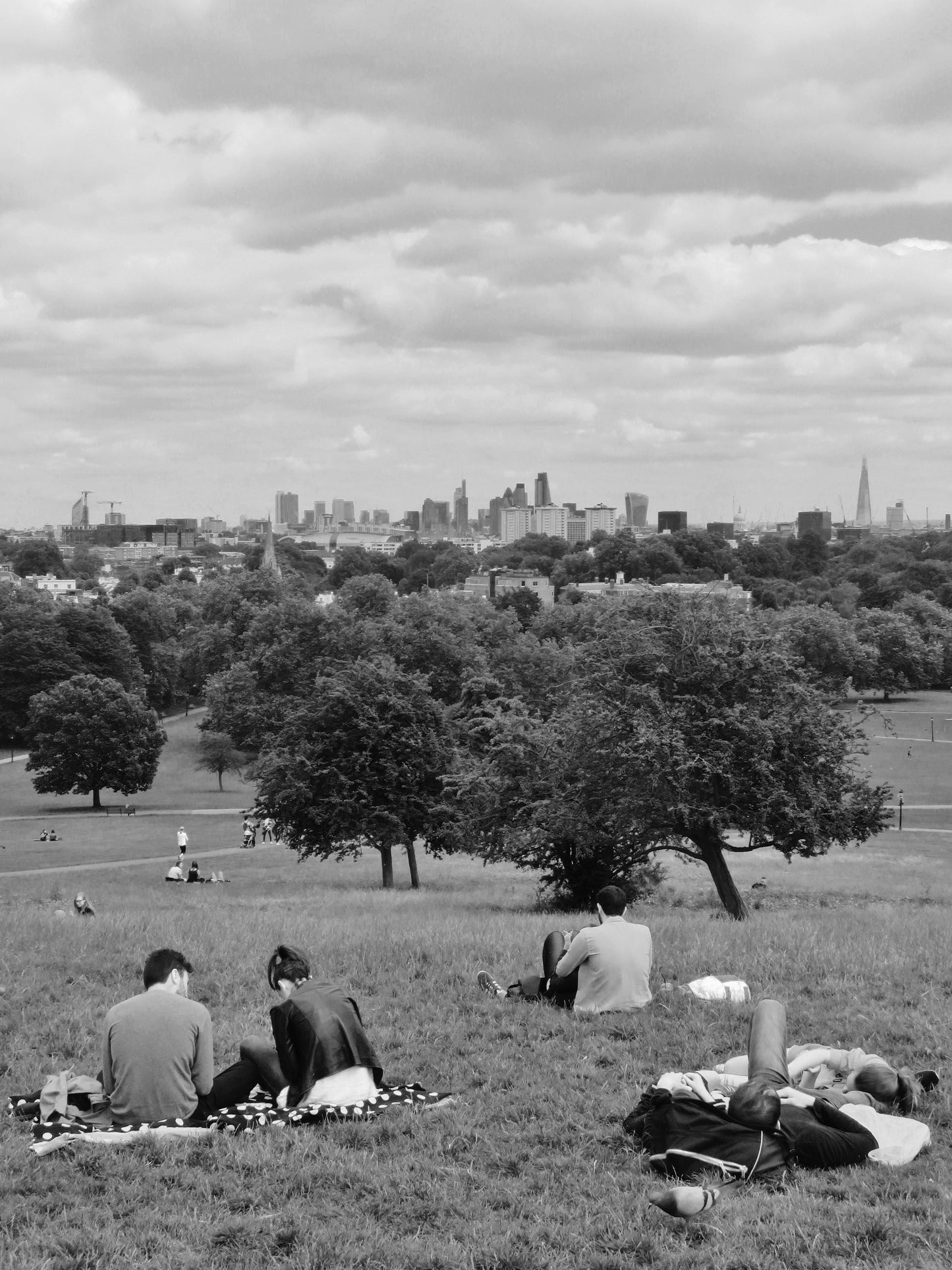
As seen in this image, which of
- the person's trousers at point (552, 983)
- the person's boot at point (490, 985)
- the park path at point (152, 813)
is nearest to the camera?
the person's trousers at point (552, 983)

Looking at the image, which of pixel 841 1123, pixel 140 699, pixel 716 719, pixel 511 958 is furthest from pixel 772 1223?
pixel 140 699

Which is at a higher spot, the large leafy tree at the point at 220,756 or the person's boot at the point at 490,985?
the person's boot at the point at 490,985

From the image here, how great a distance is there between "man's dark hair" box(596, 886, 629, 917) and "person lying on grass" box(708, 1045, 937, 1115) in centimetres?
214

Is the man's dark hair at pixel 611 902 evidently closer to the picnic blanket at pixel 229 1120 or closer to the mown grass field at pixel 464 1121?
the mown grass field at pixel 464 1121

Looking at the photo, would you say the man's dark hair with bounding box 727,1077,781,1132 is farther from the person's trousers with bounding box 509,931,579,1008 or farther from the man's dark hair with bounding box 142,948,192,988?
the man's dark hair with bounding box 142,948,192,988

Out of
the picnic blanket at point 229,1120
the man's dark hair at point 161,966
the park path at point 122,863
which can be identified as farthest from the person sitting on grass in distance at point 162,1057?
the park path at point 122,863

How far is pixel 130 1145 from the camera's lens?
7367 millimetres

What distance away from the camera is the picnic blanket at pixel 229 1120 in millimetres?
7391

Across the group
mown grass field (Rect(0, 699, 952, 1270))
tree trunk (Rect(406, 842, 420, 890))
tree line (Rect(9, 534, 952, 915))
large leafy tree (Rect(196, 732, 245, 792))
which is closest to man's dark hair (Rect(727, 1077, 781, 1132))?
mown grass field (Rect(0, 699, 952, 1270))

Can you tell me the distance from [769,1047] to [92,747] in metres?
59.2

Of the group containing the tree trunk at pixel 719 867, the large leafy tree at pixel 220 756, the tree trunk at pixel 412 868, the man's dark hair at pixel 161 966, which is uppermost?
the man's dark hair at pixel 161 966

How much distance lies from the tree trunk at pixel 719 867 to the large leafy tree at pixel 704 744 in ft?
0.10

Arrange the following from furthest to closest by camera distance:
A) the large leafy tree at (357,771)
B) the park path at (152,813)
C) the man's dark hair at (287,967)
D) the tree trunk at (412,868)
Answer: the park path at (152,813), the tree trunk at (412,868), the large leafy tree at (357,771), the man's dark hair at (287,967)

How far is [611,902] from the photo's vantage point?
33.5ft
